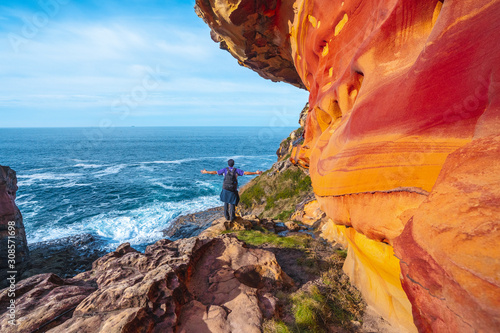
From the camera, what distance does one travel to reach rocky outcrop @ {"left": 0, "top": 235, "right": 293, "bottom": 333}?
3.71 metres

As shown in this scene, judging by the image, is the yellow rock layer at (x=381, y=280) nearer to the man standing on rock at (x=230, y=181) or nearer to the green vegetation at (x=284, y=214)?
the man standing on rock at (x=230, y=181)

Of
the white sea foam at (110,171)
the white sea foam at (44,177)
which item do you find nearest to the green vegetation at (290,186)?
the white sea foam at (110,171)

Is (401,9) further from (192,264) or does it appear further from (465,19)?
(192,264)

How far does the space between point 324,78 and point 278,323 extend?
22.1ft

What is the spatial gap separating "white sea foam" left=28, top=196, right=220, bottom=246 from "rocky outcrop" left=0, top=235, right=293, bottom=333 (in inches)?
591

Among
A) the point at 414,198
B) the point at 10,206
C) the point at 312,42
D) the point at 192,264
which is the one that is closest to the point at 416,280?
the point at 414,198

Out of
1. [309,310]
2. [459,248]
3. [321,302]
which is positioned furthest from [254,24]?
[459,248]

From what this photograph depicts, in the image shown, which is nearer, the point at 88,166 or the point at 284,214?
the point at 284,214

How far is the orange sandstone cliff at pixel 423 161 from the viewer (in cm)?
205

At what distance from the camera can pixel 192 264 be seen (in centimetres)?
591

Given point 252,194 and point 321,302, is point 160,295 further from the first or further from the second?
point 252,194

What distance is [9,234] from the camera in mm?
15430

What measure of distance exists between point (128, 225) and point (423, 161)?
2455 cm

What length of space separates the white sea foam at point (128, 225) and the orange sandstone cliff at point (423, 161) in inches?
742
